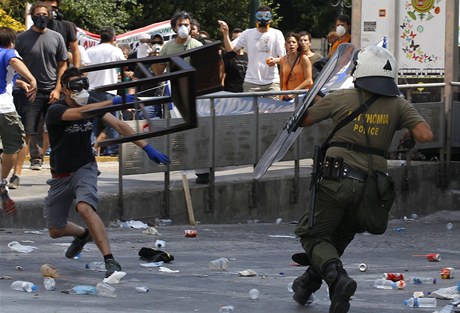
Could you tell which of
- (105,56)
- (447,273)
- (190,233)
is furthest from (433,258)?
(105,56)

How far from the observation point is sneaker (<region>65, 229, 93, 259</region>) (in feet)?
32.3

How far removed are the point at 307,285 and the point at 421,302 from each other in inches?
32.2

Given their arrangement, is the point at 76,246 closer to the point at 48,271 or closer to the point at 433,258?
the point at 48,271

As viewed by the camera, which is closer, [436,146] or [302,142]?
[302,142]

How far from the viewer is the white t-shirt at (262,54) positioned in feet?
53.5

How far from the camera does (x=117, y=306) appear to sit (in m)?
8.12

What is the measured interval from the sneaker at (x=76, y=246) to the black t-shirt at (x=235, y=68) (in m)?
7.46

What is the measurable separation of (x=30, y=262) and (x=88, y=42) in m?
12.6

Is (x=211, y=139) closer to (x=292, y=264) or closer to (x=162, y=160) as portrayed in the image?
(x=292, y=264)

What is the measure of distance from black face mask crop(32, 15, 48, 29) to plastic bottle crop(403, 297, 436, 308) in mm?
6468

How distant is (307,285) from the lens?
833cm

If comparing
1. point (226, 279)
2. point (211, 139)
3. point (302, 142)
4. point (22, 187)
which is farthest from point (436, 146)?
point (226, 279)

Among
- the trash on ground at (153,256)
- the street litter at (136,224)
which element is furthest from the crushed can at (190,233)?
the trash on ground at (153,256)

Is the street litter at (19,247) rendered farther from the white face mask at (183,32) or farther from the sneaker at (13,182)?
the white face mask at (183,32)
